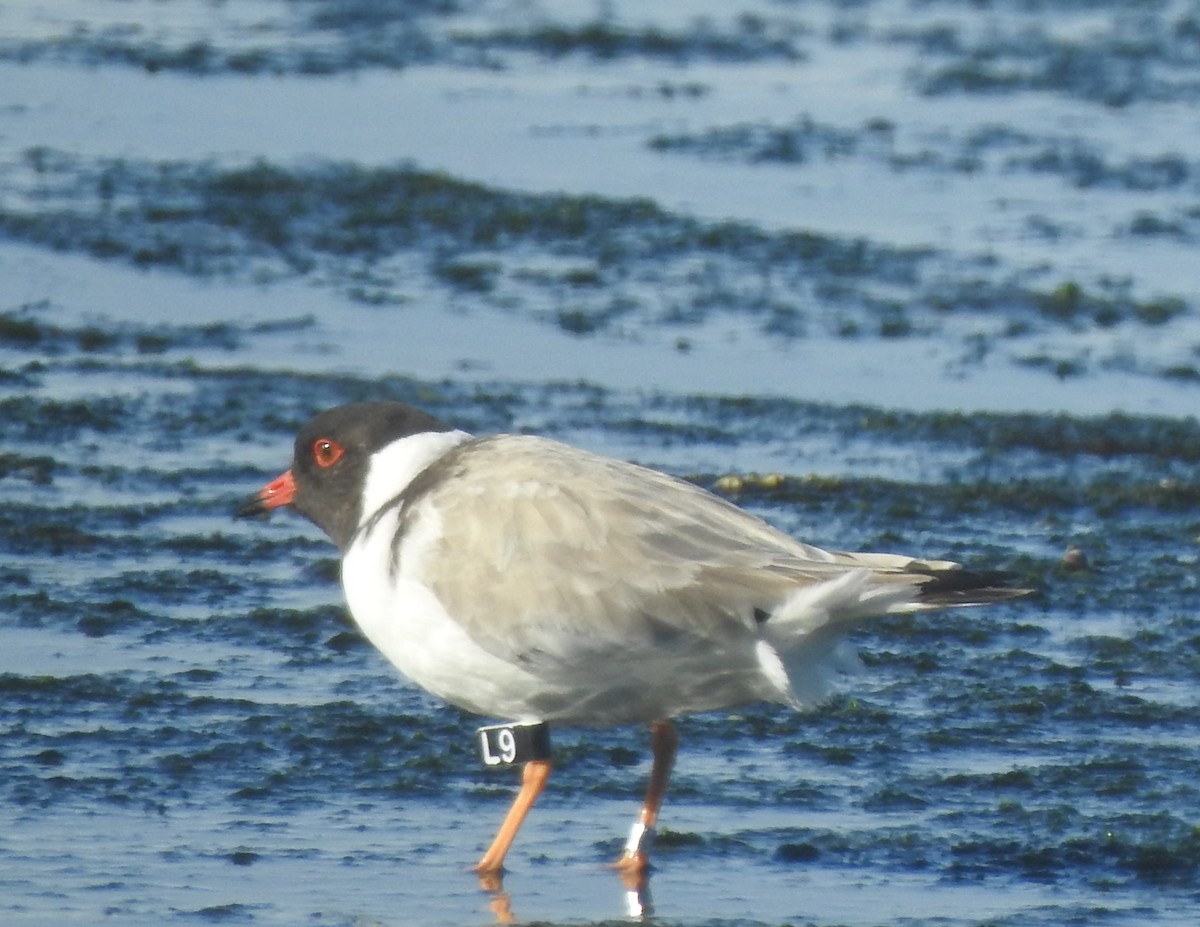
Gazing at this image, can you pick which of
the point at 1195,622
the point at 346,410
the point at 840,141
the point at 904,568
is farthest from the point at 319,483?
the point at 840,141

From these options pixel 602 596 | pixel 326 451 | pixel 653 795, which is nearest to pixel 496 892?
pixel 653 795

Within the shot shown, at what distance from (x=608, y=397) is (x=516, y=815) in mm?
3722

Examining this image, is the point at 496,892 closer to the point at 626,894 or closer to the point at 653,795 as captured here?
the point at 626,894

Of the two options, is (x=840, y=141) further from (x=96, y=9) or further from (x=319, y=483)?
(x=319, y=483)

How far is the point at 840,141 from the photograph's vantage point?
13016 millimetres

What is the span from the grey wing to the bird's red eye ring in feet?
1.66

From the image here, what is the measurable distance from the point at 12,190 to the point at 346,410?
250 inches

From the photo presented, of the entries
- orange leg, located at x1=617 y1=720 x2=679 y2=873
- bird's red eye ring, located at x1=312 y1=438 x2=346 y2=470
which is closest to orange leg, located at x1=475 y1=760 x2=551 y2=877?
orange leg, located at x1=617 y1=720 x2=679 y2=873

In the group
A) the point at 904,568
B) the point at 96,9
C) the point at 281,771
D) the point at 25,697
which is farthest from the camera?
the point at 96,9

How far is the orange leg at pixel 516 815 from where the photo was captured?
5.22 meters

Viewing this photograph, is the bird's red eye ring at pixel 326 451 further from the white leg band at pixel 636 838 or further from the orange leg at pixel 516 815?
the white leg band at pixel 636 838

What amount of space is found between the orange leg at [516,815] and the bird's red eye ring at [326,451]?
899 millimetres

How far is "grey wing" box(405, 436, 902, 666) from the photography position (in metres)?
5.08

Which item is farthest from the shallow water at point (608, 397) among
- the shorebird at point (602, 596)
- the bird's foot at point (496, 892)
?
the shorebird at point (602, 596)
